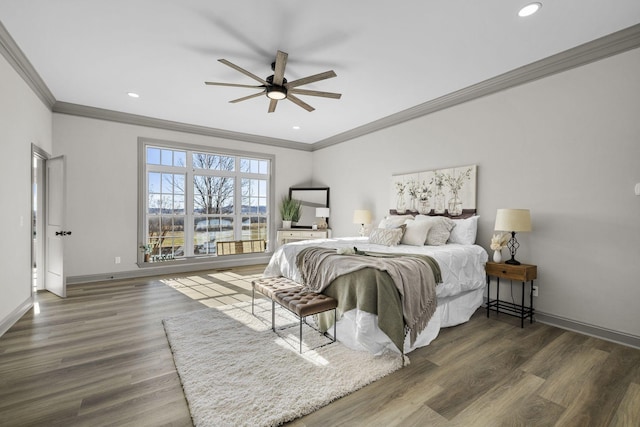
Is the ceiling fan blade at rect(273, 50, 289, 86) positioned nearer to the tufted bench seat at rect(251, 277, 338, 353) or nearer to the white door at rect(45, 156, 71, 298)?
Result: the tufted bench seat at rect(251, 277, 338, 353)

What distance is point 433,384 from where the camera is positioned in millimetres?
2059

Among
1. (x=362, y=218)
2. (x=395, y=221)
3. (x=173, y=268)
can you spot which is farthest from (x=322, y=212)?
(x=173, y=268)

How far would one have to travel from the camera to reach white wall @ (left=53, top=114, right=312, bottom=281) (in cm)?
471

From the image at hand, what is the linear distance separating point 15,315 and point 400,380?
3.97m

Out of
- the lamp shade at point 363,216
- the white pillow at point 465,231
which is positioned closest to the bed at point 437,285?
the white pillow at point 465,231

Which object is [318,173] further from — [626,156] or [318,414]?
[318,414]

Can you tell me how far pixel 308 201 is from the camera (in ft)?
22.5

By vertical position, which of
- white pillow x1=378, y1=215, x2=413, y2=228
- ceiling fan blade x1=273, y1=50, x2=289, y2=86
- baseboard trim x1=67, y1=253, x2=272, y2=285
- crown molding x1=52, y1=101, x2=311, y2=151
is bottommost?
baseboard trim x1=67, y1=253, x2=272, y2=285

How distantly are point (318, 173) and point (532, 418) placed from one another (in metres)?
5.88

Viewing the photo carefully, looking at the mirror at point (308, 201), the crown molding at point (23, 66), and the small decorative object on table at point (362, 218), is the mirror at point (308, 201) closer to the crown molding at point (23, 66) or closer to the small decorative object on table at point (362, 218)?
the small decorative object on table at point (362, 218)

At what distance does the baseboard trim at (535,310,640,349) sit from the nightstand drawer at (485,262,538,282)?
1.54 feet

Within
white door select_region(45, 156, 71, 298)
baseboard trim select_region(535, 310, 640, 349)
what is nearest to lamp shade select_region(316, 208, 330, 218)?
baseboard trim select_region(535, 310, 640, 349)

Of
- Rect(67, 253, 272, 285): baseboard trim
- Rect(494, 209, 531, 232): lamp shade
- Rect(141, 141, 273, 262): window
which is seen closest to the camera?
Rect(494, 209, 531, 232): lamp shade

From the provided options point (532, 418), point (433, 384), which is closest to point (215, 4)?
point (433, 384)
